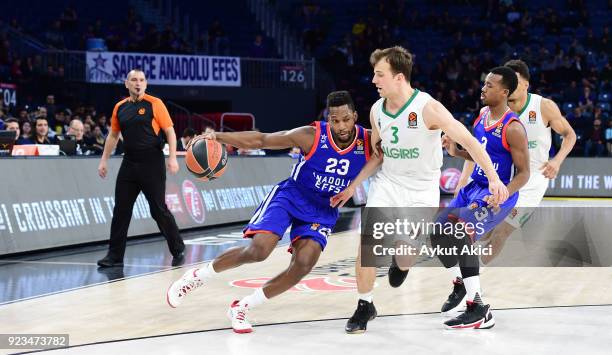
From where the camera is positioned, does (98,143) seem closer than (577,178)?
Yes

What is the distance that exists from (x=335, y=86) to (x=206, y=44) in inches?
158

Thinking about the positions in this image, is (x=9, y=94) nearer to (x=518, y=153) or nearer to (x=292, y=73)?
(x=292, y=73)

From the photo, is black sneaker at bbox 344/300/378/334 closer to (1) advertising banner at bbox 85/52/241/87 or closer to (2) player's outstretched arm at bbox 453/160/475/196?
(2) player's outstretched arm at bbox 453/160/475/196

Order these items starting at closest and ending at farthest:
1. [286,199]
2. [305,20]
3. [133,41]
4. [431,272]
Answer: [286,199], [431,272], [133,41], [305,20]

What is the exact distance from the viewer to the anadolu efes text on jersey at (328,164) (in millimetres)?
6402

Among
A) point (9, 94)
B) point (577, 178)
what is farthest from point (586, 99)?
point (9, 94)

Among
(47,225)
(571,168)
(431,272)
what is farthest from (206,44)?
(431,272)

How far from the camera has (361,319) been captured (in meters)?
6.26

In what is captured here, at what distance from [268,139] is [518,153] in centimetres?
183

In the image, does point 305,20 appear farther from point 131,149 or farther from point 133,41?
point 131,149

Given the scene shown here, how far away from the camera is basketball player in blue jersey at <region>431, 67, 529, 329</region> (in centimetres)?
652

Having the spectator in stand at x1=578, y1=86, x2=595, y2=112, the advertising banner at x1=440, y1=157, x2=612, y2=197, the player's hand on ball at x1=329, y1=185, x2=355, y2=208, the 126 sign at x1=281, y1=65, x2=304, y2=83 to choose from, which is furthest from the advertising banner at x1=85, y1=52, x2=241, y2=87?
the player's hand on ball at x1=329, y1=185, x2=355, y2=208

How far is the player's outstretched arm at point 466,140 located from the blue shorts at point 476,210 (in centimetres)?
74

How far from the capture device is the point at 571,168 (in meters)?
21.2
